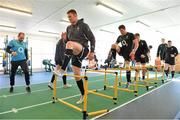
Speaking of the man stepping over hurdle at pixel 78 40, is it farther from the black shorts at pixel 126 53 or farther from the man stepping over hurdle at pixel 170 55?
the man stepping over hurdle at pixel 170 55

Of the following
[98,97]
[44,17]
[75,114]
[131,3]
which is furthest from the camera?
[44,17]

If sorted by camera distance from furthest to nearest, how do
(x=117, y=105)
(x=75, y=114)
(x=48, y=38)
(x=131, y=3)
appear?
(x=48, y=38) < (x=131, y=3) < (x=117, y=105) < (x=75, y=114)

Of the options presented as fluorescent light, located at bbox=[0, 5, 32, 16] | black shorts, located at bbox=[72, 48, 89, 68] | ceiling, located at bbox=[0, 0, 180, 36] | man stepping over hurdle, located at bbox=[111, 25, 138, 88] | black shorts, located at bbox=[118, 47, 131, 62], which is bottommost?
black shorts, located at bbox=[72, 48, 89, 68]

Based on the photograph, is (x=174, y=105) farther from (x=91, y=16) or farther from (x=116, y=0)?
(x=91, y=16)

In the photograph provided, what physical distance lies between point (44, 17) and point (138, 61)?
498cm

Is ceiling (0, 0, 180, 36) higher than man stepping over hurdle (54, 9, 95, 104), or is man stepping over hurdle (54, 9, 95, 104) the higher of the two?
ceiling (0, 0, 180, 36)

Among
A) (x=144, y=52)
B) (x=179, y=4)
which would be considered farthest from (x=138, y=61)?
(x=179, y=4)

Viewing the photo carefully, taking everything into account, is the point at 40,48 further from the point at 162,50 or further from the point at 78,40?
the point at 78,40

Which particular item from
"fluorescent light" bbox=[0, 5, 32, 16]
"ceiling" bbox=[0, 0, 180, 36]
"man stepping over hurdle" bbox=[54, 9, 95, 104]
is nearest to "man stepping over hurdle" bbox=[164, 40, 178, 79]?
"ceiling" bbox=[0, 0, 180, 36]

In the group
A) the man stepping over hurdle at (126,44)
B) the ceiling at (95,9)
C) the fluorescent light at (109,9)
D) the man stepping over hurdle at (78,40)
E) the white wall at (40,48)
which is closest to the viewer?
the man stepping over hurdle at (78,40)

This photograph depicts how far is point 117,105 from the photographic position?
299 cm

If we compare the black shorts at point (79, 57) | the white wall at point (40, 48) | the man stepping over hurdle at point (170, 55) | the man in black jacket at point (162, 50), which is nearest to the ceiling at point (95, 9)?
the man in black jacket at point (162, 50)

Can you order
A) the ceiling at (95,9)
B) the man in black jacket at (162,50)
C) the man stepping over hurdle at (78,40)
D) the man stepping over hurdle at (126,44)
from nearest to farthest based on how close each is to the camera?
the man stepping over hurdle at (78,40) < the man stepping over hurdle at (126,44) < the ceiling at (95,9) < the man in black jacket at (162,50)

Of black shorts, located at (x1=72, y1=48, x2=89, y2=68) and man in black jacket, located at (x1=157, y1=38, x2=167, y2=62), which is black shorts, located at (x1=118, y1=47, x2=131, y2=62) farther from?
man in black jacket, located at (x1=157, y1=38, x2=167, y2=62)
